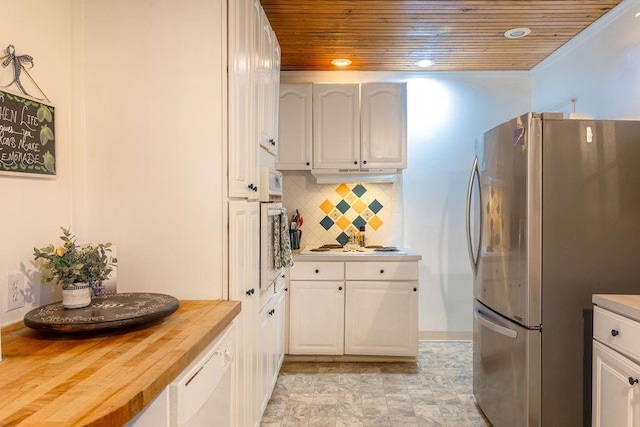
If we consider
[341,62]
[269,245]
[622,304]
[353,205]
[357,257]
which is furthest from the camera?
[353,205]

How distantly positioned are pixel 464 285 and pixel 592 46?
7.08 feet

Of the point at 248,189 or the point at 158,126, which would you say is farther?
the point at 248,189

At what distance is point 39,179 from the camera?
144 cm

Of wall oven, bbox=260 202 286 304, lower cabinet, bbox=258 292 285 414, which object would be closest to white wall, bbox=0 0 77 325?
wall oven, bbox=260 202 286 304

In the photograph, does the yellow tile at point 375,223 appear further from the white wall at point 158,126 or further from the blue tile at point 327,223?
the white wall at point 158,126

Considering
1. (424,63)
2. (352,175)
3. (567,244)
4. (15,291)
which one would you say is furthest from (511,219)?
(15,291)

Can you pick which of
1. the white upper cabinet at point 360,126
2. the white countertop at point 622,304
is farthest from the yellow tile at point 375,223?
the white countertop at point 622,304

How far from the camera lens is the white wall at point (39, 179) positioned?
1310 millimetres

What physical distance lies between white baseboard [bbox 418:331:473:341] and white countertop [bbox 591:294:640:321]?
2200 millimetres

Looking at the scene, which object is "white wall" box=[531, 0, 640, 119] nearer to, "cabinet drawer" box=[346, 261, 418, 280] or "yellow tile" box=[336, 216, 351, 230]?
"cabinet drawer" box=[346, 261, 418, 280]

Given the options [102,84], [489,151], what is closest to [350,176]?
[489,151]

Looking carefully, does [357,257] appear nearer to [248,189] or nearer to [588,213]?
[248,189]

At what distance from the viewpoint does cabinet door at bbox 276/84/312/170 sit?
3500 mm

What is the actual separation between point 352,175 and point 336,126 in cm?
Result: 45
